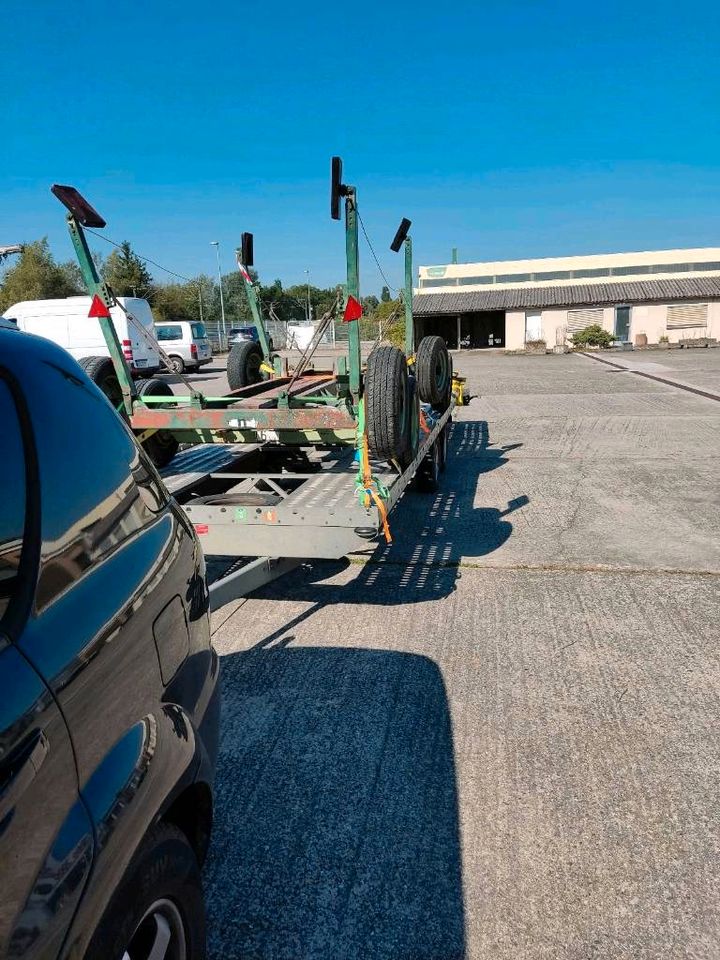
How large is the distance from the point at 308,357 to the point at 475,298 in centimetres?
3743

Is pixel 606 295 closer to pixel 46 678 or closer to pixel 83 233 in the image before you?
pixel 83 233

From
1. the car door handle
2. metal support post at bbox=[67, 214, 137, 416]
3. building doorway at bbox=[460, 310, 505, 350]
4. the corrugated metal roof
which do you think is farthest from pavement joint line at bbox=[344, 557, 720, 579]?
building doorway at bbox=[460, 310, 505, 350]

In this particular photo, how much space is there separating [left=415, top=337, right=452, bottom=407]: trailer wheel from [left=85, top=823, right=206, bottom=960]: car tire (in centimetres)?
600

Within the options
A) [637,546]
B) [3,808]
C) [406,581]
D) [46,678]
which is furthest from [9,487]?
[637,546]

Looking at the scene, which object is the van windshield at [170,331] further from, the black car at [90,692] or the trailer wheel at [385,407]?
the black car at [90,692]

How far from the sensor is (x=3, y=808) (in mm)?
1065

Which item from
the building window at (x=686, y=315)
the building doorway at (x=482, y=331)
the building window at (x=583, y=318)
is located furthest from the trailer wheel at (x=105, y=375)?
the building doorway at (x=482, y=331)

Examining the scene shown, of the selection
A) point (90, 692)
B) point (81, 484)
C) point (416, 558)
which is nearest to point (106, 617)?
point (90, 692)

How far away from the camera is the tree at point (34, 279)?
46.9 m

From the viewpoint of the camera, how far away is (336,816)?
2.70 metres

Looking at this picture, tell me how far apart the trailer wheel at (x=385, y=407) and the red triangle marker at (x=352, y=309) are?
1.07ft

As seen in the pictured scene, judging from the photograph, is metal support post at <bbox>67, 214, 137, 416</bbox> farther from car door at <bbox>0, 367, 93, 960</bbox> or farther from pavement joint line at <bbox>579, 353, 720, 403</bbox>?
pavement joint line at <bbox>579, 353, 720, 403</bbox>

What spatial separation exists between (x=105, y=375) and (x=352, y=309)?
90.7 inches

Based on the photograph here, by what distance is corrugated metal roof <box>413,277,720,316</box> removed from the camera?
3741 centimetres
